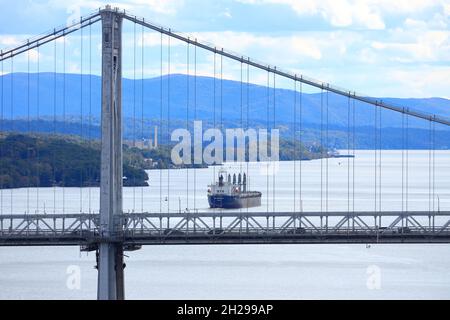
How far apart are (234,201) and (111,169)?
207 feet

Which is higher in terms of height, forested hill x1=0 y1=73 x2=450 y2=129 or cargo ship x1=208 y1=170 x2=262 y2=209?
forested hill x1=0 y1=73 x2=450 y2=129

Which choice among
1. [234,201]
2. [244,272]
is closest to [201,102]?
[234,201]

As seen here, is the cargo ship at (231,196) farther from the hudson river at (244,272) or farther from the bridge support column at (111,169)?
the bridge support column at (111,169)

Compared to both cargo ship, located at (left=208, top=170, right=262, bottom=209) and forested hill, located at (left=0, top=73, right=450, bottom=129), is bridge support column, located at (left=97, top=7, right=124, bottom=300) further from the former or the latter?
forested hill, located at (left=0, top=73, right=450, bottom=129)

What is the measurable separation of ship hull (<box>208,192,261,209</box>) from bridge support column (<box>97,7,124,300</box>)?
181ft

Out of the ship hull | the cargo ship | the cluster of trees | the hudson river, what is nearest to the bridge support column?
the hudson river

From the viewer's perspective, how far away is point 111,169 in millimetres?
42312

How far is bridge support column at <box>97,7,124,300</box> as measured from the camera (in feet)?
138

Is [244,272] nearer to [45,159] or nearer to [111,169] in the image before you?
[111,169]

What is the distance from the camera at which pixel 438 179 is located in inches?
5945

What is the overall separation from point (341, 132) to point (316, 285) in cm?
10238
